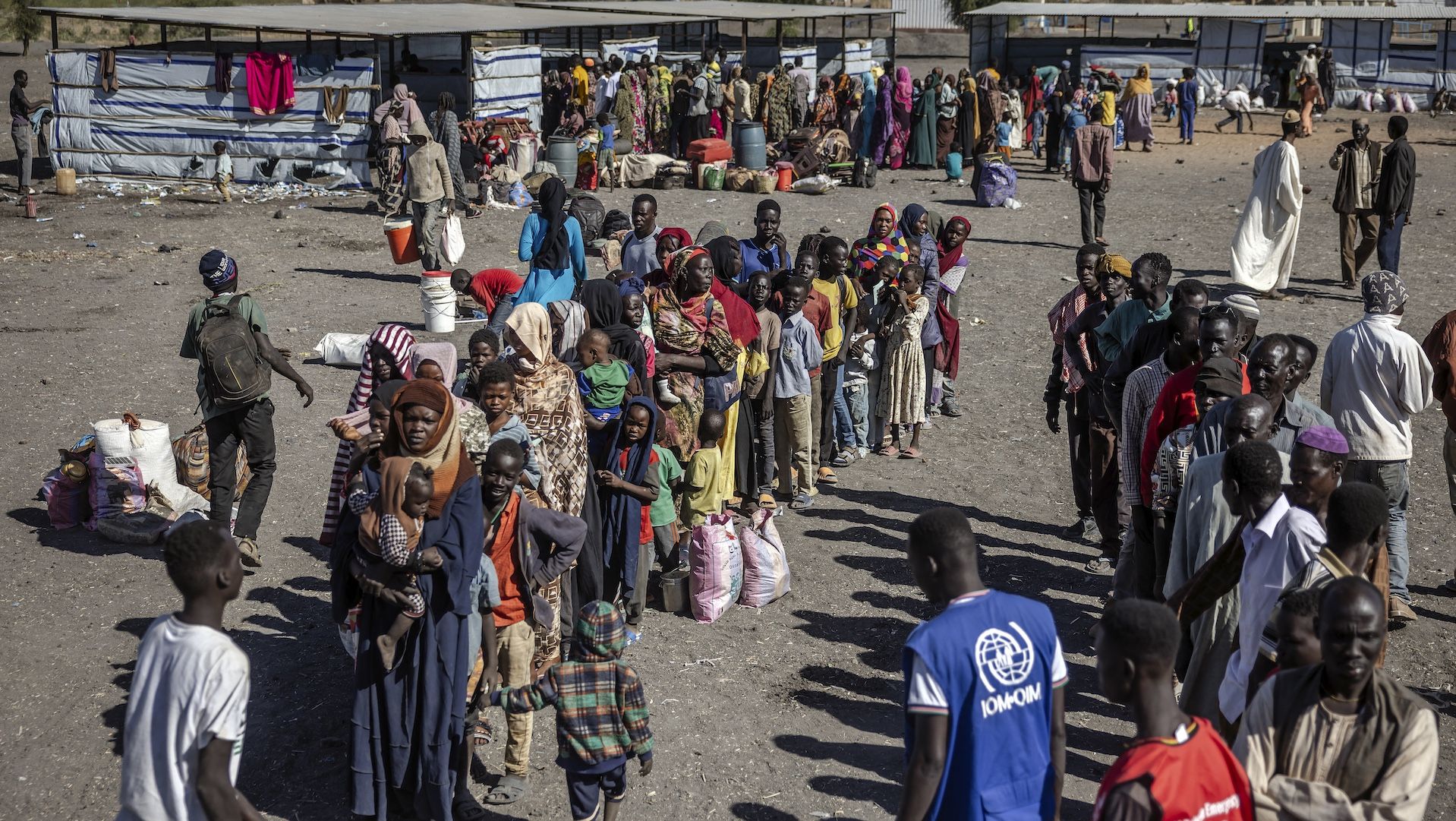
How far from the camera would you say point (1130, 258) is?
16125 millimetres

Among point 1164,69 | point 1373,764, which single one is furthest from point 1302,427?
point 1164,69

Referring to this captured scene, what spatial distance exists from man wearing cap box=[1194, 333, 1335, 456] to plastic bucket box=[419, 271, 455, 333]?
8497 mm

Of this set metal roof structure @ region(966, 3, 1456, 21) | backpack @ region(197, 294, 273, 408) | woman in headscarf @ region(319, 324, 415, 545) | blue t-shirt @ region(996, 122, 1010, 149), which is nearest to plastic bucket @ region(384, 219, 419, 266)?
backpack @ region(197, 294, 273, 408)

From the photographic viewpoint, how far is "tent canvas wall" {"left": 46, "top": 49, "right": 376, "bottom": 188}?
1942 centimetres

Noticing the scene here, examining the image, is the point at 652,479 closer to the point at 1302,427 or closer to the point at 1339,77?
the point at 1302,427

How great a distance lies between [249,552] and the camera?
734 cm

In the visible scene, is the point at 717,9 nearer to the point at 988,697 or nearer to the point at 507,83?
the point at 507,83

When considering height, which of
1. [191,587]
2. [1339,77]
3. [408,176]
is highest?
[1339,77]

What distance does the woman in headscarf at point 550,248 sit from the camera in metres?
9.49

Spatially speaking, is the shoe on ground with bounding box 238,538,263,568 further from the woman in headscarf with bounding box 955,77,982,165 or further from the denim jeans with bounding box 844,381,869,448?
the woman in headscarf with bounding box 955,77,982,165

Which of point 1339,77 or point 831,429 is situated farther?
point 1339,77

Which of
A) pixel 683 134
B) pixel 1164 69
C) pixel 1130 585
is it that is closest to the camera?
pixel 1130 585

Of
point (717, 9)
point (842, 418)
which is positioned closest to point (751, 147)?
point (717, 9)

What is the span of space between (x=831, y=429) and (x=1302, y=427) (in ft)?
13.7
